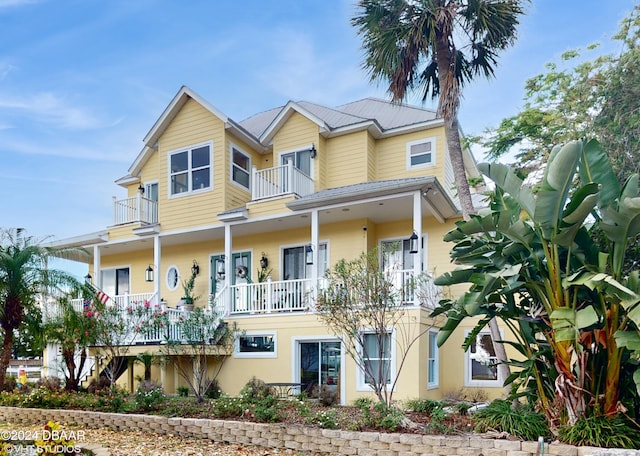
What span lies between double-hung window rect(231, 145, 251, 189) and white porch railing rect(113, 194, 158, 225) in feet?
11.5

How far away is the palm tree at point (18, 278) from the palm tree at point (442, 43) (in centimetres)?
995

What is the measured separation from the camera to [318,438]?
8367 millimetres

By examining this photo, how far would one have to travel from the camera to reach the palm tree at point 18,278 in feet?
40.9

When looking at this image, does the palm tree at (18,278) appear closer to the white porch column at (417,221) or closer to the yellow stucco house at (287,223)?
the yellow stucco house at (287,223)

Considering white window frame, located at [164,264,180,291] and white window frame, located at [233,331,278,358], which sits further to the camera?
white window frame, located at [164,264,180,291]

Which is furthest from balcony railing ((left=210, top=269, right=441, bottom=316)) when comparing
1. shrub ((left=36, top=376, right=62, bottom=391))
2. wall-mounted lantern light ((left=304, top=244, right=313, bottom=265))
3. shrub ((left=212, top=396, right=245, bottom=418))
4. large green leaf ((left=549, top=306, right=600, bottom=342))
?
large green leaf ((left=549, top=306, right=600, bottom=342))

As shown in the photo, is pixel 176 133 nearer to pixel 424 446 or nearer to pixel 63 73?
pixel 63 73

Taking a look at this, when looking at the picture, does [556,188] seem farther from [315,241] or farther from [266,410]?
[315,241]

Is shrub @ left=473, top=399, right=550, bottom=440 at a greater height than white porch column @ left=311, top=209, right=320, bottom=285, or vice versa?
white porch column @ left=311, top=209, right=320, bottom=285

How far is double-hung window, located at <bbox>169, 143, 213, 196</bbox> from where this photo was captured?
55.2 ft

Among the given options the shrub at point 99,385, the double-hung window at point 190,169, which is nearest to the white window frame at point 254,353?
the shrub at point 99,385

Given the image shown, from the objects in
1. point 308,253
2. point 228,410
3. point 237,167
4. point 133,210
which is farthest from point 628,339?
point 133,210

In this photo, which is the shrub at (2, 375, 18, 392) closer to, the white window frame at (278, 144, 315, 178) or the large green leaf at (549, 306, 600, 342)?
the white window frame at (278, 144, 315, 178)

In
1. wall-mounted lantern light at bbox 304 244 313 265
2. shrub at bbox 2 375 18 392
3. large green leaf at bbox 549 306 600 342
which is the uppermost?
wall-mounted lantern light at bbox 304 244 313 265
